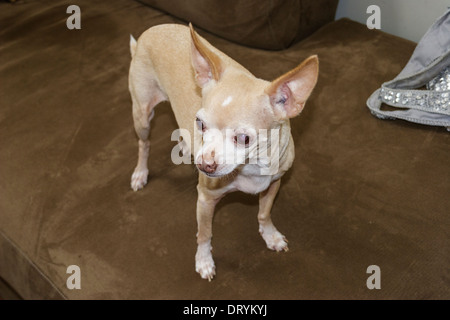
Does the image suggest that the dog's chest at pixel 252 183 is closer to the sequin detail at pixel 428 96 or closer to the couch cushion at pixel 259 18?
the sequin detail at pixel 428 96

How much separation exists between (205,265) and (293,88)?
80cm

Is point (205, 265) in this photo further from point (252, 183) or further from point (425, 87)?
point (425, 87)

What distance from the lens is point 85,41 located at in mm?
2928

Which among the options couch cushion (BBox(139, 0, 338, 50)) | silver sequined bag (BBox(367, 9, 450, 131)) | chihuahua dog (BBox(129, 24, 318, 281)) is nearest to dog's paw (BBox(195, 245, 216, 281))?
chihuahua dog (BBox(129, 24, 318, 281))

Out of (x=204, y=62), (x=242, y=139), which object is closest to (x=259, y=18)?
(x=204, y=62)

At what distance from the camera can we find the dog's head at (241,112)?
51.6 inches

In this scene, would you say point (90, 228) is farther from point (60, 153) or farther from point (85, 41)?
point (85, 41)

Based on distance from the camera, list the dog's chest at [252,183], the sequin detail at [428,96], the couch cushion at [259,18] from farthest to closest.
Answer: the couch cushion at [259,18] < the sequin detail at [428,96] < the dog's chest at [252,183]

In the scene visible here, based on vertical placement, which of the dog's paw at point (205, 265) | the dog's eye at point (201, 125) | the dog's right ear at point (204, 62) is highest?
the dog's right ear at point (204, 62)

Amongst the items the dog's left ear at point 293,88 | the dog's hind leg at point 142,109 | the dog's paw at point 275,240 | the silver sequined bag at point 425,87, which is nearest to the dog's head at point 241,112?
the dog's left ear at point 293,88

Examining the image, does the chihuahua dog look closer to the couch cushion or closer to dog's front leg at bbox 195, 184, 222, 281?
dog's front leg at bbox 195, 184, 222, 281

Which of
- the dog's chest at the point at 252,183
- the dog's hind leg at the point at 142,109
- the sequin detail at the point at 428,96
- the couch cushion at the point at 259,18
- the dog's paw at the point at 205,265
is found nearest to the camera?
the dog's chest at the point at 252,183

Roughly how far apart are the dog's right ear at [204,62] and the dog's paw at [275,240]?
0.70 meters

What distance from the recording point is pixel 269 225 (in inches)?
73.2
